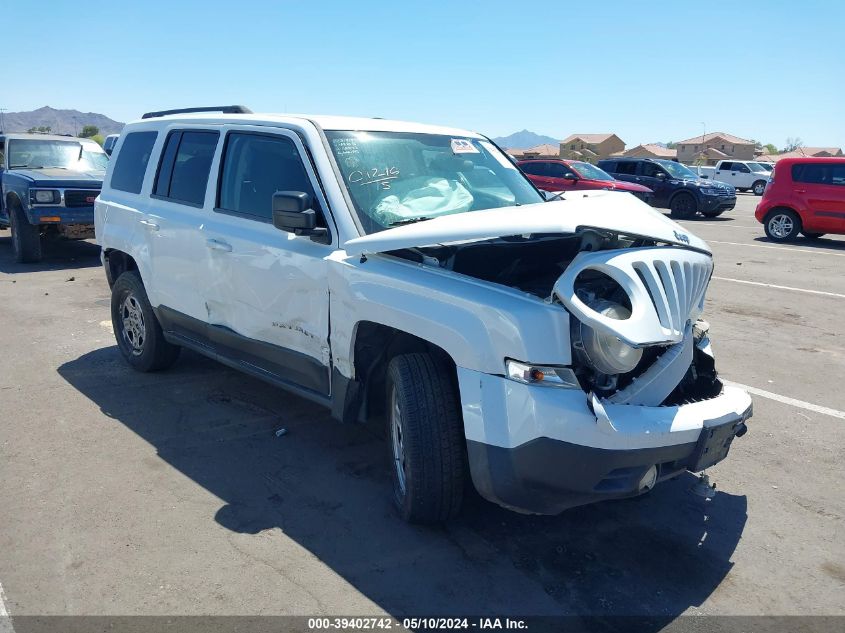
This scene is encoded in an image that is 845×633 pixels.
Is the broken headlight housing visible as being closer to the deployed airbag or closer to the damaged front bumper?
the damaged front bumper

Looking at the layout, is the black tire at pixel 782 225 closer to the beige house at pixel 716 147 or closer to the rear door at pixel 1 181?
the rear door at pixel 1 181

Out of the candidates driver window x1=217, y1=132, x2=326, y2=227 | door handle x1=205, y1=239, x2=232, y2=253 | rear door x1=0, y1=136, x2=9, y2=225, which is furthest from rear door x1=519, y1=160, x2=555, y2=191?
door handle x1=205, y1=239, x2=232, y2=253

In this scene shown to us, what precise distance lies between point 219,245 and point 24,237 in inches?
317

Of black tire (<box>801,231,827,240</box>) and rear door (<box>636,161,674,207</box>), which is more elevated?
rear door (<box>636,161,674,207</box>)

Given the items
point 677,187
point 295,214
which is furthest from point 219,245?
point 677,187

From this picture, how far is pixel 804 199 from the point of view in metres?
14.7

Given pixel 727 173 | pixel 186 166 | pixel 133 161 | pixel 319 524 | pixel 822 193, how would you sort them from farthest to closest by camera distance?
1. pixel 727 173
2. pixel 822 193
3. pixel 133 161
4. pixel 186 166
5. pixel 319 524

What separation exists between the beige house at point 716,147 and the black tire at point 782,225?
2724 inches

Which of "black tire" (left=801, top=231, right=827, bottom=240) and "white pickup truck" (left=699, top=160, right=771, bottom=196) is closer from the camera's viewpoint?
"black tire" (left=801, top=231, right=827, bottom=240)

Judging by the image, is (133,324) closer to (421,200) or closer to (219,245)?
(219,245)

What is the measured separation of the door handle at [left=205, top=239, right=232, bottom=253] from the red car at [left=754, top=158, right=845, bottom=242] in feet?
44.5

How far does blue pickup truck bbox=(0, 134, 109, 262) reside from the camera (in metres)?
10.7

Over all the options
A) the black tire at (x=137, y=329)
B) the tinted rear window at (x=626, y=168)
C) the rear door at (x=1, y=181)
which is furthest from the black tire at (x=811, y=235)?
the rear door at (x=1, y=181)

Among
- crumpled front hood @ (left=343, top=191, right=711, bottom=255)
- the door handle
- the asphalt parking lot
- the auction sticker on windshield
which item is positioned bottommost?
the asphalt parking lot
